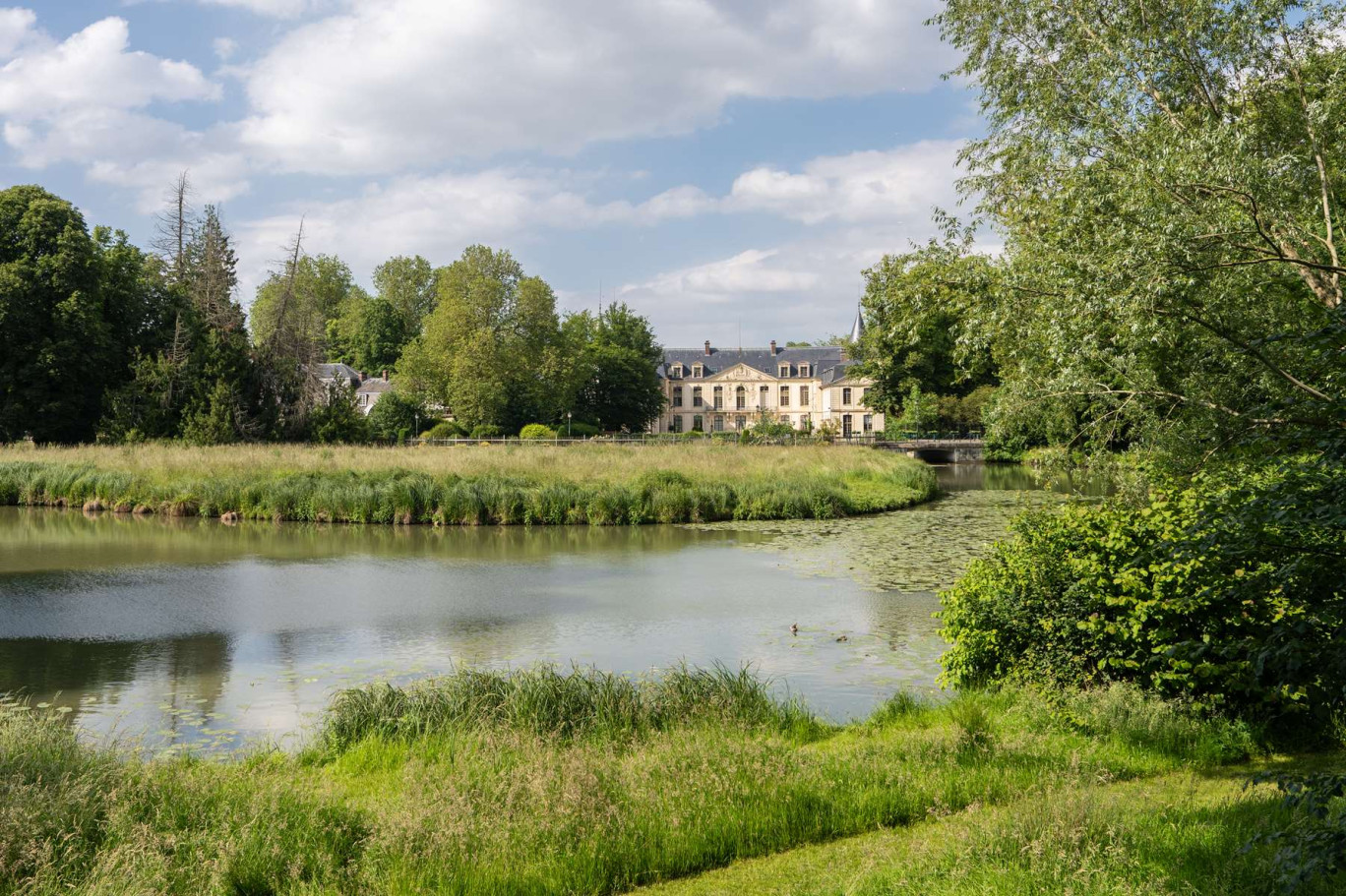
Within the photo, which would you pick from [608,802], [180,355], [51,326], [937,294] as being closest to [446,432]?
[180,355]

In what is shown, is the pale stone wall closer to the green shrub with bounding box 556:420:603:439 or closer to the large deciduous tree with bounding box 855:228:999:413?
the green shrub with bounding box 556:420:603:439

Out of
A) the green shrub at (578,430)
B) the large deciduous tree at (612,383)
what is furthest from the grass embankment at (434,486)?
the large deciduous tree at (612,383)

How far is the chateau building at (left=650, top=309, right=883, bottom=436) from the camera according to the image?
85312 mm

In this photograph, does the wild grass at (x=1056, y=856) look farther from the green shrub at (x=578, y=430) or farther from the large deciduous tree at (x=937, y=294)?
the green shrub at (x=578, y=430)

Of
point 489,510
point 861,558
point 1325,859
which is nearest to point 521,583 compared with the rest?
point 861,558


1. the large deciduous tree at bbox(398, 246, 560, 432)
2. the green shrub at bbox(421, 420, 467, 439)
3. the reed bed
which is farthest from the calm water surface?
the large deciduous tree at bbox(398, 246, 560, 432)

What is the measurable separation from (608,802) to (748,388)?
8226cm

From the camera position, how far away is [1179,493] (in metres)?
6.89

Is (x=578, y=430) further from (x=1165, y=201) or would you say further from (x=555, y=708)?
(x=555, y=708)

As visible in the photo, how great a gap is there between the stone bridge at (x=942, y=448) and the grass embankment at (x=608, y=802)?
45360mm

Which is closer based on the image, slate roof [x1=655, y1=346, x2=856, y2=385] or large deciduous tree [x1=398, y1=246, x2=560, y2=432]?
large deciduous tree [x1=398, y1=246, x2=560, y2=432]

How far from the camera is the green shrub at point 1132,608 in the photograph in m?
5.24

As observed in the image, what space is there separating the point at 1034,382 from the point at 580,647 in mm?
5511

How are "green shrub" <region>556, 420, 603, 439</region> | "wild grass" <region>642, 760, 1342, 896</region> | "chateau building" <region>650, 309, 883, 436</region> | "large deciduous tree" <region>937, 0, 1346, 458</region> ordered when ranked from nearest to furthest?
"wild grass" <region>642, 760, 1342, 896</region>, "large deciduous tree" <region>937, 0, 1346, 458</region>, "green shrub" <region>556, 420, 603, 439</region>, "chateau building" <region>650, 309, 883, 436</region>
